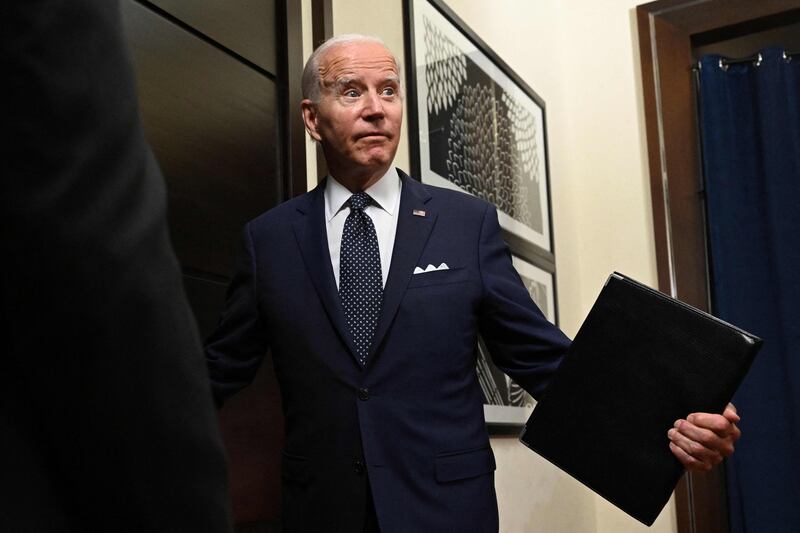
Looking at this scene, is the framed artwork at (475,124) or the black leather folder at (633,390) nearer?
the black leather folder at (633,390)

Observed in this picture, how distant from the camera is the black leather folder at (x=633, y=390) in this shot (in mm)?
1770

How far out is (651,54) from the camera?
4230 millimetres

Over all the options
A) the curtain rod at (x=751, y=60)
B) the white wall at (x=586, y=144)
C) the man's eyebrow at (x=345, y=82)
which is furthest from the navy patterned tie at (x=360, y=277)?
the curtain rod at (x=751, y=60)

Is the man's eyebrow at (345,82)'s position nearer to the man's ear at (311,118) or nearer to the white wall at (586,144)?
the man's ear at (311,118)

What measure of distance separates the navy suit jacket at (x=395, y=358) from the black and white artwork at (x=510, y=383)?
4.02 feet

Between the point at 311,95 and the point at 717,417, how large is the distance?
3.49ft

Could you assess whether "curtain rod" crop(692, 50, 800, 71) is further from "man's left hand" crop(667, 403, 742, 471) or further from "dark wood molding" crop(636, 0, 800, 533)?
"man's left hand" crop(667, 403, 742, 471)

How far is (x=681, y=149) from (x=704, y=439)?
264 cm

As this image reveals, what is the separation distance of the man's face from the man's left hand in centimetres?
80

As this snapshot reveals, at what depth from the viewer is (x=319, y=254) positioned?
1895mm

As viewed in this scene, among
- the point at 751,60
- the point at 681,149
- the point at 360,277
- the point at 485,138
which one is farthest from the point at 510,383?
the point at 751,60

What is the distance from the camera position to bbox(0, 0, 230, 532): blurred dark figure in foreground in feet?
1.80

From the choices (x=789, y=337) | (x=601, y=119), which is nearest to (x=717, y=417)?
(x=789, y=337)

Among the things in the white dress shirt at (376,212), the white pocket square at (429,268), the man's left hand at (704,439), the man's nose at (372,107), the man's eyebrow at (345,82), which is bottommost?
the man's left hand at (704,439)
